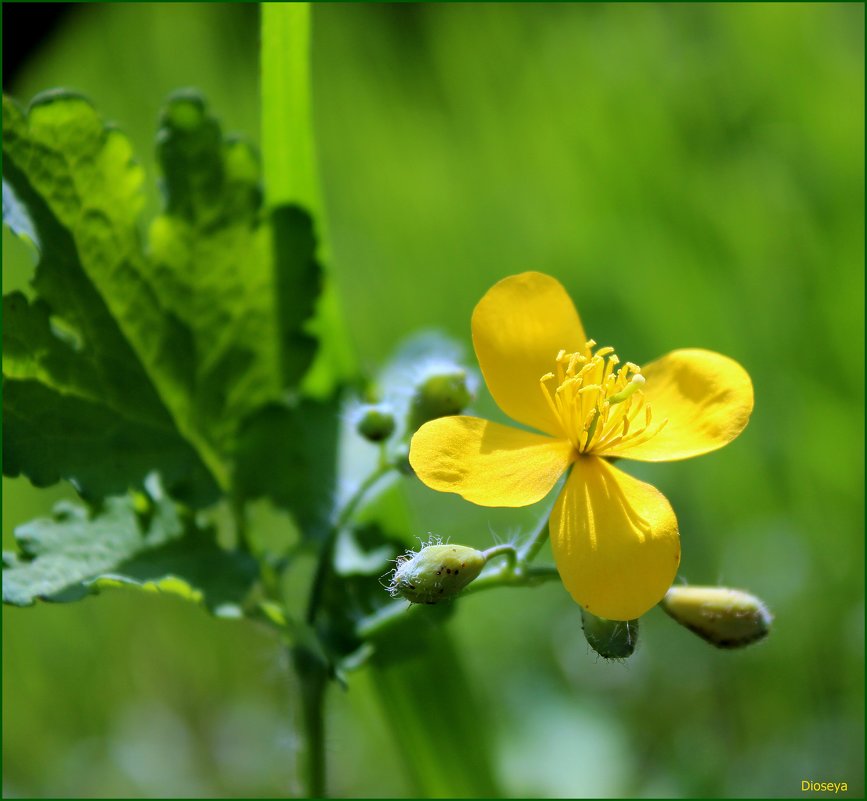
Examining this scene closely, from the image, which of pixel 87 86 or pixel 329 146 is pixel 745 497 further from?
pixel 87 86

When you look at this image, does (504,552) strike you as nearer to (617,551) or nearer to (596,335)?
(617,551)

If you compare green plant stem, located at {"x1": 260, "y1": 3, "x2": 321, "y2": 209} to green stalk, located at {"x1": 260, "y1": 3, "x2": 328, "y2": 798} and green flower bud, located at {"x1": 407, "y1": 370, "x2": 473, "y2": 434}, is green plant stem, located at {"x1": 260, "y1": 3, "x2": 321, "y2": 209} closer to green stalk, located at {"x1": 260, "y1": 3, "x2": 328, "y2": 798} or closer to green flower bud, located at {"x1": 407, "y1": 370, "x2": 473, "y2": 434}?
green stalk, located at {"x1": 260, "y1": 3, "x2": 328, "y2": 798}

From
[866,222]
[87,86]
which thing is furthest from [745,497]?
[87,86]

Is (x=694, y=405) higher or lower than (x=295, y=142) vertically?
lower

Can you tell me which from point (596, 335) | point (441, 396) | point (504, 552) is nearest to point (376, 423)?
point (441, 396)

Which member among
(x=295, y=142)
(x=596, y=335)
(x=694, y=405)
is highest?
(x=295, y=142)

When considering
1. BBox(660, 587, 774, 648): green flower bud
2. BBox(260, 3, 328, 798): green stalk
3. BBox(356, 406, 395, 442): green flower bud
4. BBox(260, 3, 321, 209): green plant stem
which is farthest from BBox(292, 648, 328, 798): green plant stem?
BBox(260, 3, 321, 209): green plant stem

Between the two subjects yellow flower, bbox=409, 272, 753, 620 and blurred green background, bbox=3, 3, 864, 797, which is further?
blurred green background, bbox=3, 3, 864, 797

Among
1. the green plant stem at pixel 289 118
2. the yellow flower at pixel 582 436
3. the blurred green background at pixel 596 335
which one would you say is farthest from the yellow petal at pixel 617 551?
the blurred green background at pixel 596 335
